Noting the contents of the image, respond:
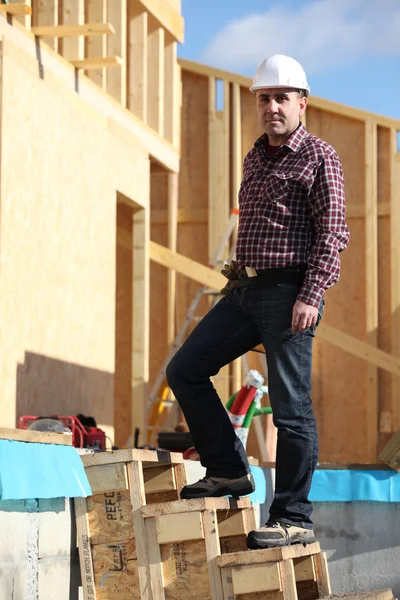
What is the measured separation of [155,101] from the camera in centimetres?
1035

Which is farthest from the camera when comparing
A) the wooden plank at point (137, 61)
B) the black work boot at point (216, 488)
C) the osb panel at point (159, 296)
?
the osb panel at point (159, 296)

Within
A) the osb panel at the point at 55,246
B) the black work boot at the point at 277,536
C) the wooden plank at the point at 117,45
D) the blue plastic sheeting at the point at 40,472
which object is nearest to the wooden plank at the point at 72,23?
the osb panel at the point at 55,246

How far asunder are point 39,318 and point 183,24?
4.67 m

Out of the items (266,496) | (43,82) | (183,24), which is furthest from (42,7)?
(266,496)

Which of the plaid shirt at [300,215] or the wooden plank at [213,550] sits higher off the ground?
the plaid shirt at [300,215]

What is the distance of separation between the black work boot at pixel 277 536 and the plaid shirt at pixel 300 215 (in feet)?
2.79

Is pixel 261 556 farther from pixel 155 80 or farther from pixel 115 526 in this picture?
pixel 155 80

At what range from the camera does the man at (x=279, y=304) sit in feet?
13.3

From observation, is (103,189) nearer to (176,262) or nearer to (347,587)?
(176,262)

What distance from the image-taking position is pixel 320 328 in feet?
37.4

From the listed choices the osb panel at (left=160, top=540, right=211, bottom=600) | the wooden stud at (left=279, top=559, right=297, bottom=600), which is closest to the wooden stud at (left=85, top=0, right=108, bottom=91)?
the osb panel at (left=160, top=540, right=211, bottom=600)

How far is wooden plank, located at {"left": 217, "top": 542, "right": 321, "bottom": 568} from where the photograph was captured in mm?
3869

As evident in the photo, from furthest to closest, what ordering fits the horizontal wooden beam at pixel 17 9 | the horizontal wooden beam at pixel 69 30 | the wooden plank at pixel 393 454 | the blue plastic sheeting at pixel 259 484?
the horizontal wooden beam at pixel 69 30, the wooden plank at pixel 393 454, the horizontal wooden beam at pixel 17 9, the blue plastic sheeting at pixel 259 484

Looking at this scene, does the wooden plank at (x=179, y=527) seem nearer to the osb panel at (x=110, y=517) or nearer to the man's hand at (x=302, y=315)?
the osb panel at (x=110, y=517)
